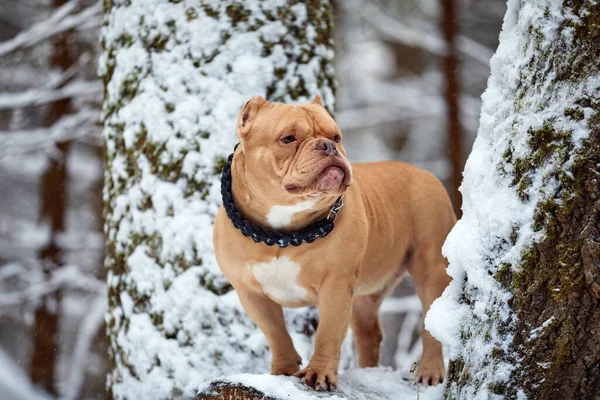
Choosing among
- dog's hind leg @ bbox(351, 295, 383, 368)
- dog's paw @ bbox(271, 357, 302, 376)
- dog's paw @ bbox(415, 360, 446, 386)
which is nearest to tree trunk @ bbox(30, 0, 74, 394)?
dog's hind leg @ bbox(351, 295, 383, 368)

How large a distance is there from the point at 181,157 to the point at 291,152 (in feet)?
3.68

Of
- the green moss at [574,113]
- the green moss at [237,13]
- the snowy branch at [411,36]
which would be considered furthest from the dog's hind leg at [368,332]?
the snowy branch at [411,36]

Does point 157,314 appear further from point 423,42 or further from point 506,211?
point 423,42

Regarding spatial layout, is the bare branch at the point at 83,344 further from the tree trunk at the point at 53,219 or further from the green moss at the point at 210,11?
the green moss at the point at 210,11

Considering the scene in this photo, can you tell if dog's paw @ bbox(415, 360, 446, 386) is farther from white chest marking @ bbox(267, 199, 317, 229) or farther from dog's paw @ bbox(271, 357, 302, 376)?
white chest marking @ bbox(267, 199, 317, 229)

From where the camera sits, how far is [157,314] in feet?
11.2

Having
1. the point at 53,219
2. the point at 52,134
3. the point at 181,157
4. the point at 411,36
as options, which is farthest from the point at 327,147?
the point at 411,36

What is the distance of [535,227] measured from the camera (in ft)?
6.38

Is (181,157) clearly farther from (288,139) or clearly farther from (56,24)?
(56,24)

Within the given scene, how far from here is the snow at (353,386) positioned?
91.7 inches

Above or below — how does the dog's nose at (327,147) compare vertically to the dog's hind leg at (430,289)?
above

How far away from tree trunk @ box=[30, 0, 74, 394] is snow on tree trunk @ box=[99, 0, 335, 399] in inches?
152

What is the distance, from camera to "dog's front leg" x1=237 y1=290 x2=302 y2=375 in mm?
2838

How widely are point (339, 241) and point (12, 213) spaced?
8.10 m
